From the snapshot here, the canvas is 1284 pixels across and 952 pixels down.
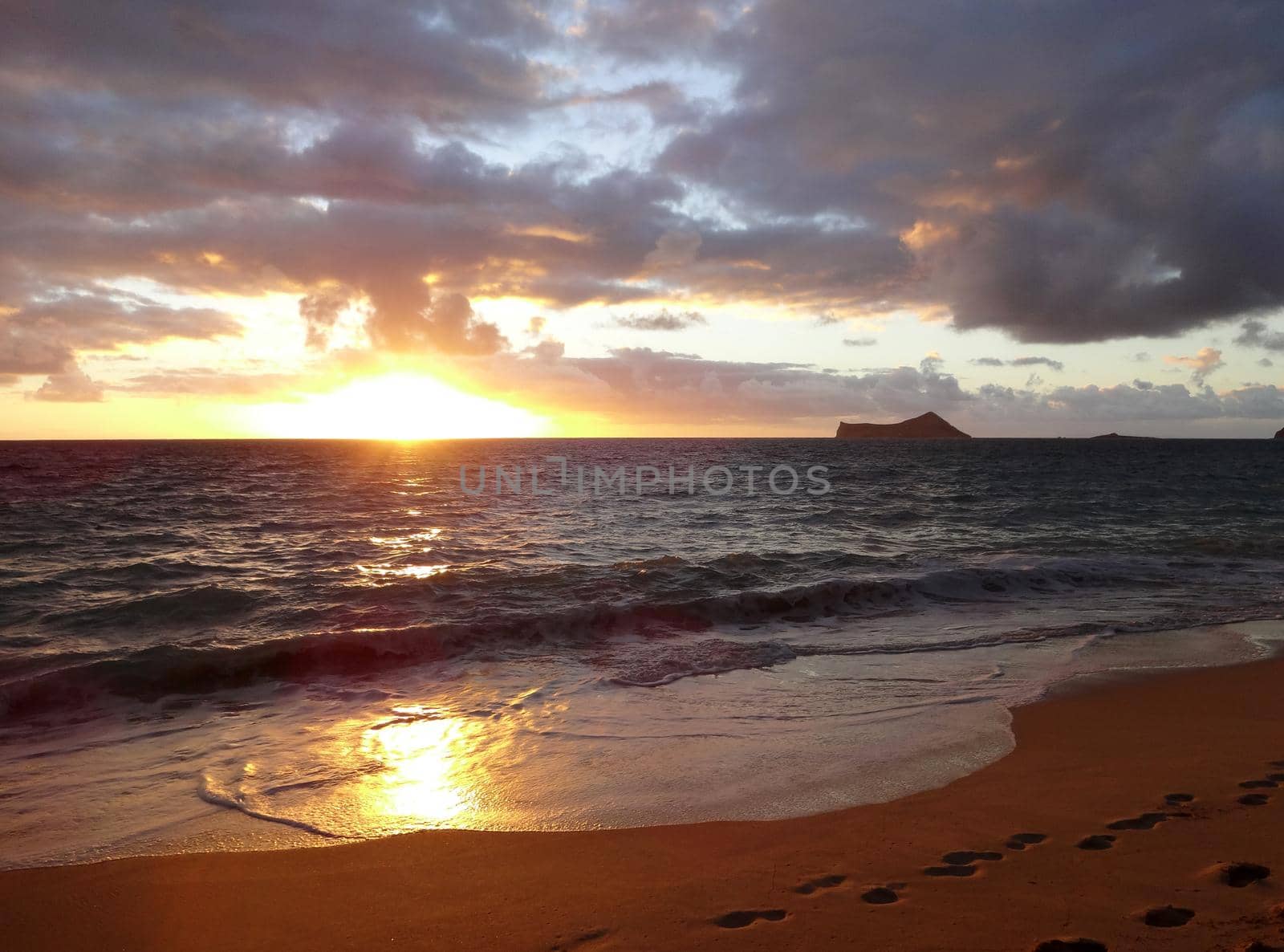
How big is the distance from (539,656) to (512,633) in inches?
60.1

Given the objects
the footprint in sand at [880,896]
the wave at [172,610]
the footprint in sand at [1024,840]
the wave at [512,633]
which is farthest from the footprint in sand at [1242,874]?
the wave at [172,610]

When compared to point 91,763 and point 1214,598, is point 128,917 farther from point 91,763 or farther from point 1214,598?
point 1214,598

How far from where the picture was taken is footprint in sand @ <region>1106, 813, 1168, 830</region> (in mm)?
5480

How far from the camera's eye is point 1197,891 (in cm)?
451

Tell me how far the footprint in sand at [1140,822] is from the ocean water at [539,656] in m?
1.40

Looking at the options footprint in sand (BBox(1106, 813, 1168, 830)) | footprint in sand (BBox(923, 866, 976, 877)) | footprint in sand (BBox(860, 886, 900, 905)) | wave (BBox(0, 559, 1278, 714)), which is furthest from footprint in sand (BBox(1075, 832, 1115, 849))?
wave (BBox(0, 559, 1278, 714))

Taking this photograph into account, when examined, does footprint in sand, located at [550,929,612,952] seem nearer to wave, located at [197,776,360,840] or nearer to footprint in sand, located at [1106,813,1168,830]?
wave, located at [197,776,360,840]

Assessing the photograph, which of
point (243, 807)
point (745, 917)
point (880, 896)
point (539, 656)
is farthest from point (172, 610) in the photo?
point (880, 896)

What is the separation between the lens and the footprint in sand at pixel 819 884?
476cm

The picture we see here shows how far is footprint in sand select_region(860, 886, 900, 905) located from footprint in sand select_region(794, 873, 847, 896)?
0.20 metres

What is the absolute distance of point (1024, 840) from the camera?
17.6 feet

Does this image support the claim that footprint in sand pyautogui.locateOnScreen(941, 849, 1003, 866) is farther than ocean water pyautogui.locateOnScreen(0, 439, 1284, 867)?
No

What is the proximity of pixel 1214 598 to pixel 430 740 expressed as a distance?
660 inches

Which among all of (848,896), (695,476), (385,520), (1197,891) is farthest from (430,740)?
(695,476)
